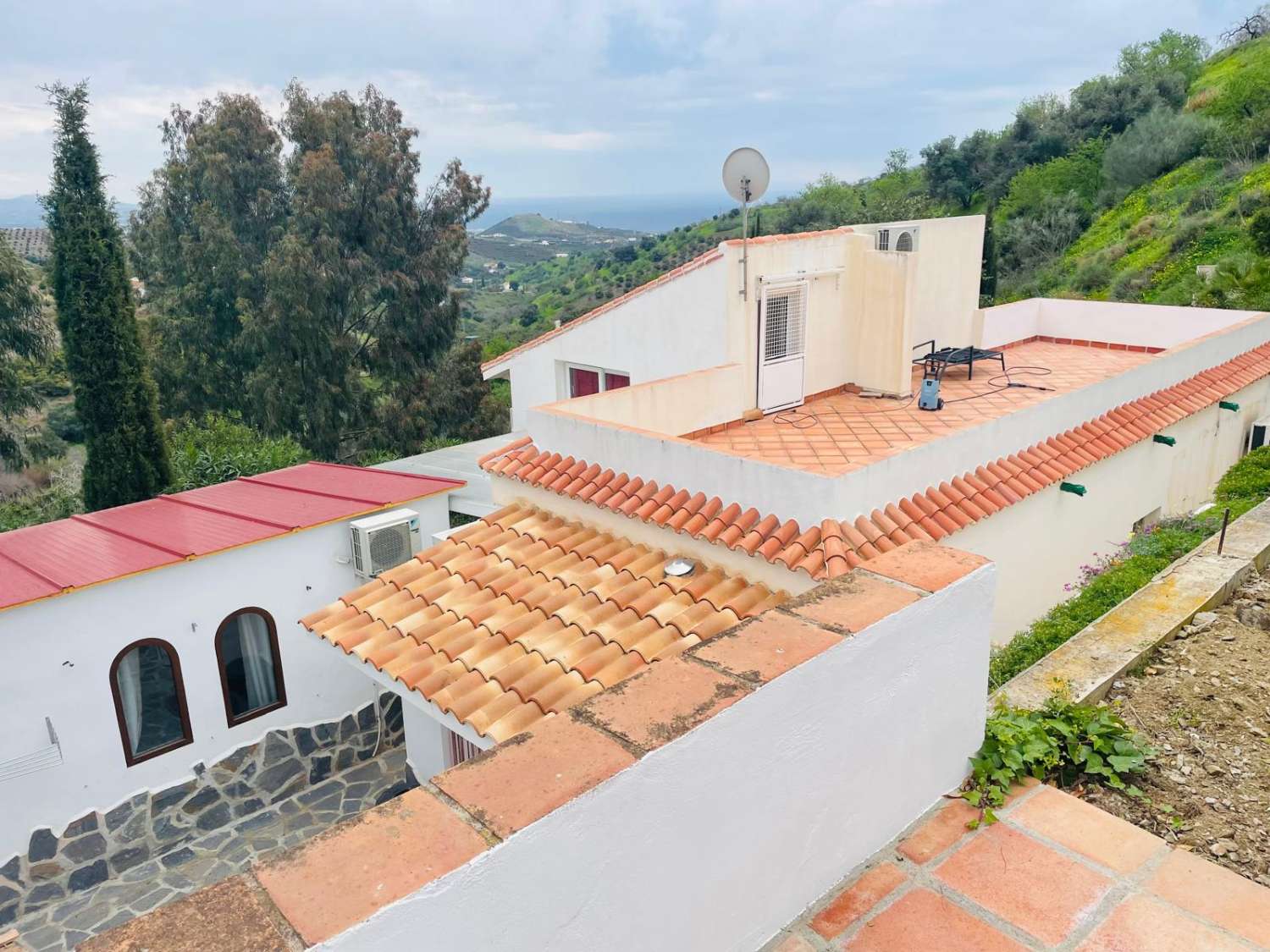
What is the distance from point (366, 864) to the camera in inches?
84.3

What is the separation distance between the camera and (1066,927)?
2928 millimetres

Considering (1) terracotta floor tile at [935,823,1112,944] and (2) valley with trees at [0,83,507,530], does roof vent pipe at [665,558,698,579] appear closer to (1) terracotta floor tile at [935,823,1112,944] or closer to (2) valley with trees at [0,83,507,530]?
(1) terracotta floor tile at [935,823,1112,944]

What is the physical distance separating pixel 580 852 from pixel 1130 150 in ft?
145

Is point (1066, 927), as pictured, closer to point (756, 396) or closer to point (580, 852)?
point (580, 852)

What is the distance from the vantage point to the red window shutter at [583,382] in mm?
16297

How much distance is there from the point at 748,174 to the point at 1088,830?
9.79 m

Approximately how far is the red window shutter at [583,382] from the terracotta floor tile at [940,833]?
1300 cm

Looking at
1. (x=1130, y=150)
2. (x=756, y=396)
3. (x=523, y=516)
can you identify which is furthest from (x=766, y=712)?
(x=1130, y=150)

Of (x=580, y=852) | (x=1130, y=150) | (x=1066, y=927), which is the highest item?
(x=1130, y=150)

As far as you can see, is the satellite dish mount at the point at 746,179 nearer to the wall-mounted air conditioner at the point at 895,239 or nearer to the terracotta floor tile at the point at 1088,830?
the wall-mounted air conditioner at the point at 895,239

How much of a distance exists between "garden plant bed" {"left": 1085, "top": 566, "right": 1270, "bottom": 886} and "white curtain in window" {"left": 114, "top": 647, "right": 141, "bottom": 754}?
9.13m

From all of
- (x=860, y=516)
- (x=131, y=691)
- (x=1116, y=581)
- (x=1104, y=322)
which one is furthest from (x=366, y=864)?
(x=1104, y=322)

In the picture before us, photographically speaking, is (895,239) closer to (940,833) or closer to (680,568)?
(680,568)

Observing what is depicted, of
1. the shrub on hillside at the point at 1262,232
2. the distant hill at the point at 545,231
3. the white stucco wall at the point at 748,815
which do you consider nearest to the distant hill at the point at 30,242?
the white stucco wall at the point at 748,815
